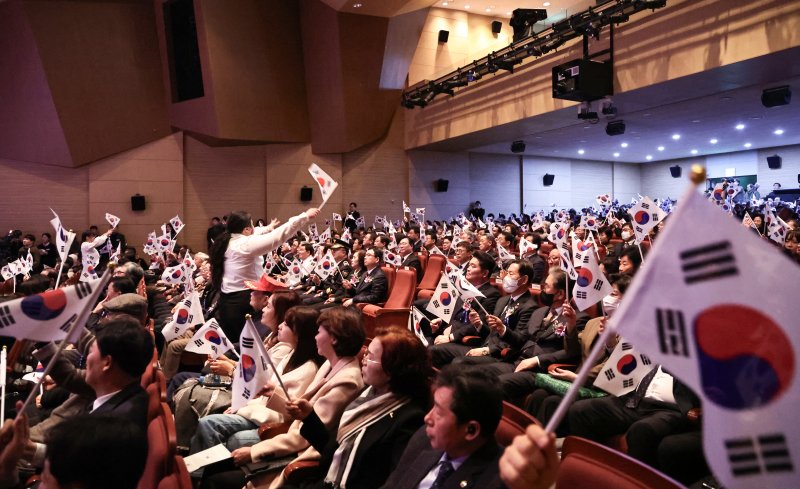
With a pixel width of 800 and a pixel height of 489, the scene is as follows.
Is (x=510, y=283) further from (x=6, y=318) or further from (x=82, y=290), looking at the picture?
(x=6, y=318)

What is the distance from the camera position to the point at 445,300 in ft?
14.6

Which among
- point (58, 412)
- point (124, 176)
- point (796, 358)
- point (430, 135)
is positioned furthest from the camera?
point (430, 135)

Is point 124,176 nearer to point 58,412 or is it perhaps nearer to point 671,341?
point 58,412

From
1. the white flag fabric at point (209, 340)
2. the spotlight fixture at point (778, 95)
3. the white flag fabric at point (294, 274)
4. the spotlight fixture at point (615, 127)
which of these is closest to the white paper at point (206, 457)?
the white flag fabric at point (209, 340)

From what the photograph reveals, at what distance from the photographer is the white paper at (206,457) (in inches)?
95.6

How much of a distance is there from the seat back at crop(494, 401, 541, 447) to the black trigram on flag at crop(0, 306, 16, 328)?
1.66 m

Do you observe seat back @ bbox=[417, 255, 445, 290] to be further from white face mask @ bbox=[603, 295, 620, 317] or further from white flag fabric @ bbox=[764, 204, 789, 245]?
white flag fabric @ bbox=[764, 204, 789, 245]

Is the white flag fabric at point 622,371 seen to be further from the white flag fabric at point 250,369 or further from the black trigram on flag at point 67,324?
the black trigram on flag at point 67,324

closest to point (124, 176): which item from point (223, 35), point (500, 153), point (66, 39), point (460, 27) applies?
point (66, 39)

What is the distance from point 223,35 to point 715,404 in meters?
14.7

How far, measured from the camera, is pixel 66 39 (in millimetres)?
13414

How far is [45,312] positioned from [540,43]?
10.4 m

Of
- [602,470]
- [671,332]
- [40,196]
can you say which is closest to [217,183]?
[40,196]

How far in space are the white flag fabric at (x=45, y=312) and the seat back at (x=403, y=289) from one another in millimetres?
4559
